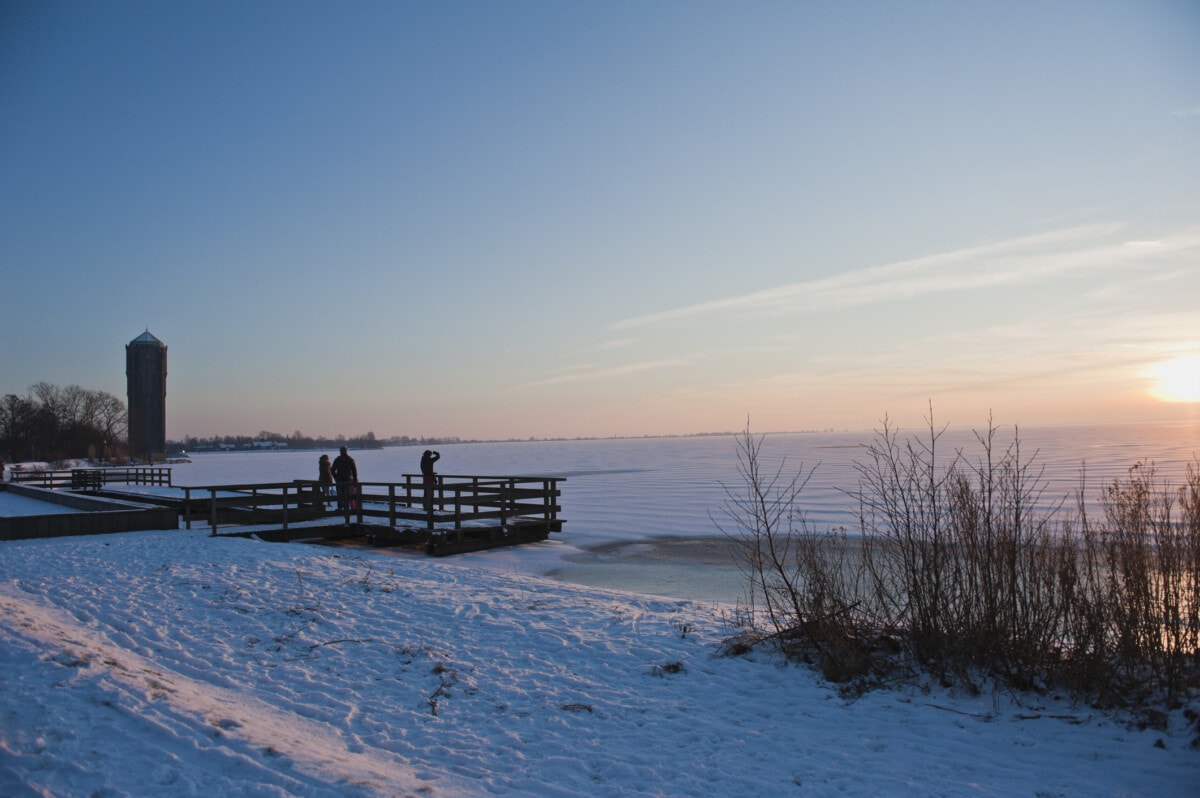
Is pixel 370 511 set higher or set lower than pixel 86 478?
higher

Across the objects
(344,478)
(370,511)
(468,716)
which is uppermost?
(344,478)

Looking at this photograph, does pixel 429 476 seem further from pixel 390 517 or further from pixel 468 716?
pixel 468 716

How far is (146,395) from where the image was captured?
8500 centimetres

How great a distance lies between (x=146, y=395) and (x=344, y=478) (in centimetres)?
8022

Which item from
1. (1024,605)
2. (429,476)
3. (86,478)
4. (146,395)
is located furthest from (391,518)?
(146,395)

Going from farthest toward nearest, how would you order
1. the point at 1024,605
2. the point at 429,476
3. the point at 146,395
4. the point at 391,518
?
1. the point at 146,395
2. the point at 429,476
3. the point at 391,518
4. the point at 1024,605

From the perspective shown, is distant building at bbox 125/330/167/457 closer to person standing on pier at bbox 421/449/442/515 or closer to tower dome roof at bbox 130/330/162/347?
tower dome roof at bbox 130/330/162/347

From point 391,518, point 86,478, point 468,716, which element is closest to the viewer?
point 468,716

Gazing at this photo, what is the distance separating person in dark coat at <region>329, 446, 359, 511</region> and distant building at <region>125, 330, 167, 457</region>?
78.8 metres

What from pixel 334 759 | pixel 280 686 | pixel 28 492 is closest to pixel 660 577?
pixel 280 686

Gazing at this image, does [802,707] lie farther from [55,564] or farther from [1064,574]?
[55,564]

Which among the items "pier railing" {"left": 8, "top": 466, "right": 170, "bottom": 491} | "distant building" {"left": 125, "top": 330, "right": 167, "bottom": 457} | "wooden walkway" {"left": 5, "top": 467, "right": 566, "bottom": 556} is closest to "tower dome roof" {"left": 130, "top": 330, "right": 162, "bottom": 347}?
"distant building" {"left": 125, "top": 330, "right": 167, "bottom": 457}

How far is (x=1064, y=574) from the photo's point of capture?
21.9ft

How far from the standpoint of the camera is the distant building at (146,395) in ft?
278
